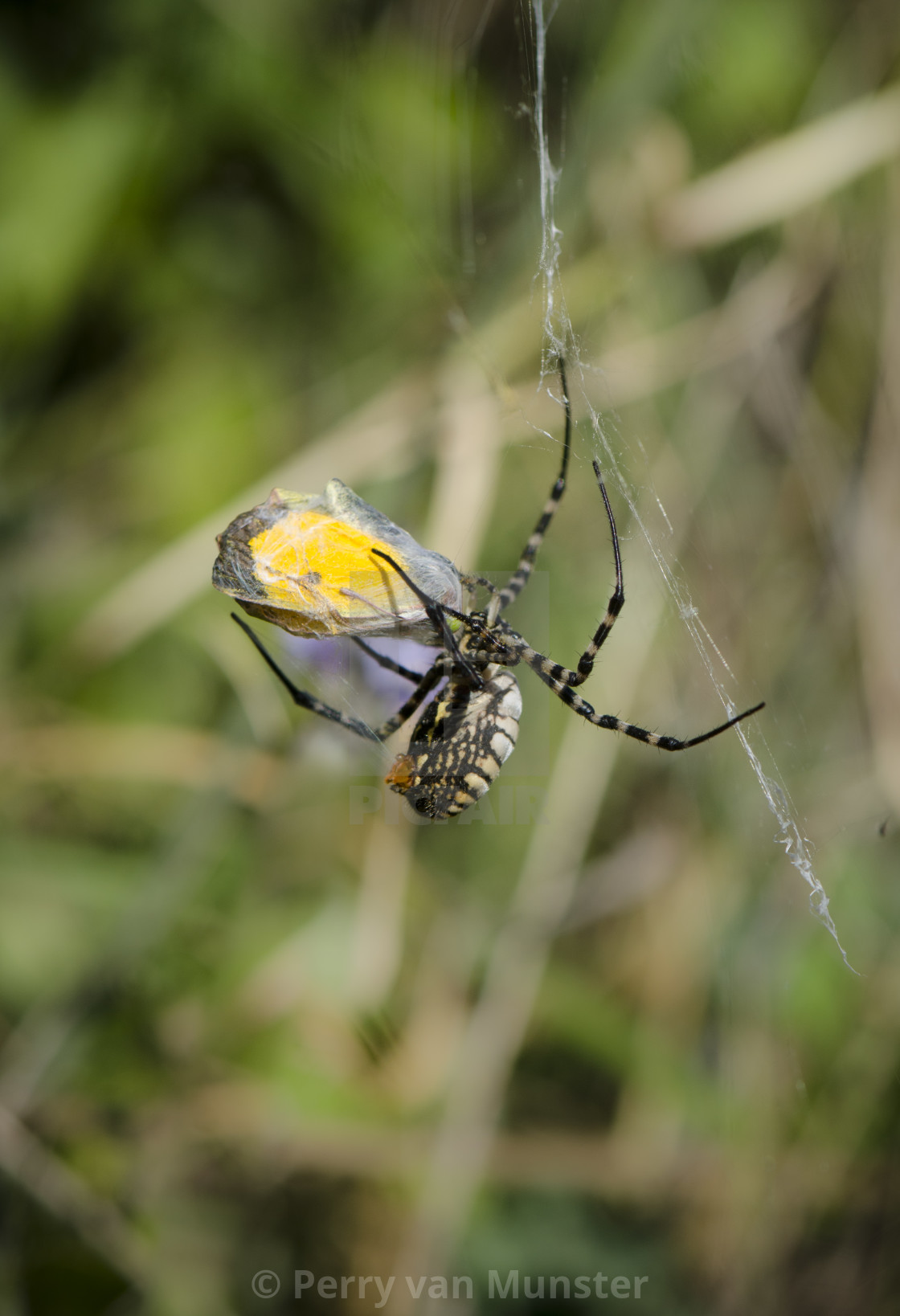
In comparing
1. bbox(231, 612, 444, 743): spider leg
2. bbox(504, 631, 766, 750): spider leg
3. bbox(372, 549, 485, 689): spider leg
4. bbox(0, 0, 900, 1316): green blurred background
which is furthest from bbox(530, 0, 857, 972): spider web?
bbox(231, 612, 444, 743): spider leg

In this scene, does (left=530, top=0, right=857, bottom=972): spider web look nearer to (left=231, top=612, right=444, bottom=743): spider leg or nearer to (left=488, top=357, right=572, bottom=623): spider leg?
(left=488, top=357, right=572, bottom=623): spider leg

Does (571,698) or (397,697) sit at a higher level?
(571,698)

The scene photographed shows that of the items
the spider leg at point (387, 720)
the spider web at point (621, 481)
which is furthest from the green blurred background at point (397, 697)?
the spider leg at point (387, 720)

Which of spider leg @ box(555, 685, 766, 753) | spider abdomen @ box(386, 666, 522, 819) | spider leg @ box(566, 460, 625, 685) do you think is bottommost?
spider abdomen @ box(386, 666, 522, 819)

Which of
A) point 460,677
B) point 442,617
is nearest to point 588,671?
point 460,677

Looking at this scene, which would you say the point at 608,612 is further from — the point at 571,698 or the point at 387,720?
the point at 387,720

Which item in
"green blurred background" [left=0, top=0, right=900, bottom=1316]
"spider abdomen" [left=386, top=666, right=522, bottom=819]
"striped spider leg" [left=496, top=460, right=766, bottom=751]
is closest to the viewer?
"spider abdomen" [left=386, top=666, right=522, bottom=819]
